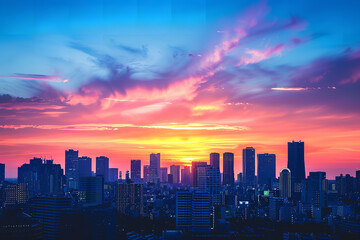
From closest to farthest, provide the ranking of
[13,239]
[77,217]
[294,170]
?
[13,239], [77,217], [294,170]

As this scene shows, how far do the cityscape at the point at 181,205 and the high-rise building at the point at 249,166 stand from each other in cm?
27

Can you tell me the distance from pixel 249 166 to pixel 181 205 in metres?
78.1

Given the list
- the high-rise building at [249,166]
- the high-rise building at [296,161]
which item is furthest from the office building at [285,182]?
the high-rise building at [249,166]

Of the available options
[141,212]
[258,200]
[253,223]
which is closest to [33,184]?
[141,212]

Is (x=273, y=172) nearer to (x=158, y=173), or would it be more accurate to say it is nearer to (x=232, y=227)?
(x=158, y=173)

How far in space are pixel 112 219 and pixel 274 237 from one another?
14481mm

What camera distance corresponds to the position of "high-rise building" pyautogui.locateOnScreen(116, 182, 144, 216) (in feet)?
184

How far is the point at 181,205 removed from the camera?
126 ft

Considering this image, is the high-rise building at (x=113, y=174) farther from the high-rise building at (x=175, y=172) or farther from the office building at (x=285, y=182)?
the office building at (x=285, y=182)

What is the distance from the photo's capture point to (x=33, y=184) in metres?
79.6

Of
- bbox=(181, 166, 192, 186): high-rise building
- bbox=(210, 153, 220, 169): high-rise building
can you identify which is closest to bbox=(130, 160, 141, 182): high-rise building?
bbox=(181, 166, 192, 186): high-rise building

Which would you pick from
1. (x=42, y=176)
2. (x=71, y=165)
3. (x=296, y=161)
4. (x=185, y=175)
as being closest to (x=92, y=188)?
(x=42, y=176)

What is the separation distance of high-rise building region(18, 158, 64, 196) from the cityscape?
7.3 inches

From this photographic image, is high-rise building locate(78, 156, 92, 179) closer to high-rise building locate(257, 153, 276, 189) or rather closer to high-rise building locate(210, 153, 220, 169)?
high-rise building locate(210, 153, 220, 169)
